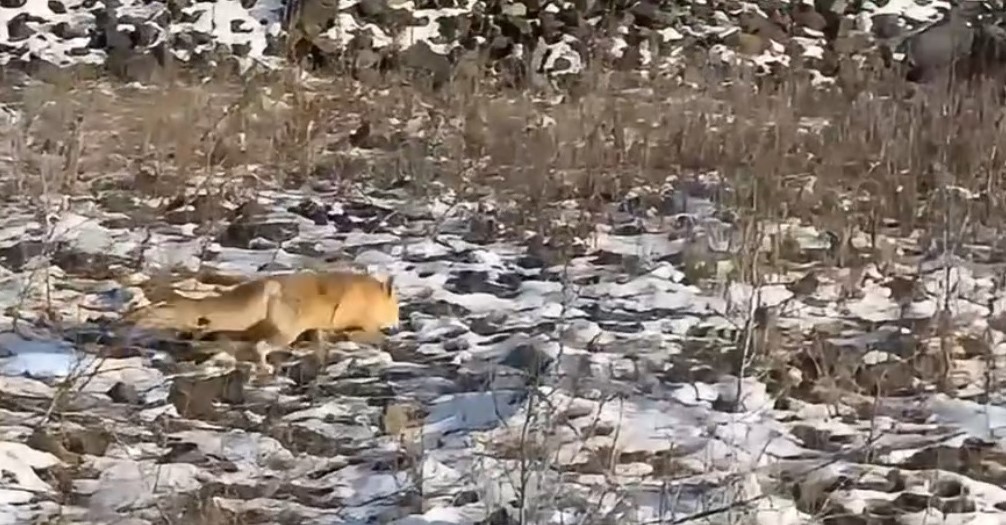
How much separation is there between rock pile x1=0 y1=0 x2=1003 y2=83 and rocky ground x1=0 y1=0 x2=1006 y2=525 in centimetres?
51

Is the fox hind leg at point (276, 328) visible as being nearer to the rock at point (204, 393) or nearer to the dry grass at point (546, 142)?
the rock at point (204, 393)

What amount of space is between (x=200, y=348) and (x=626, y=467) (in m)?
1.31

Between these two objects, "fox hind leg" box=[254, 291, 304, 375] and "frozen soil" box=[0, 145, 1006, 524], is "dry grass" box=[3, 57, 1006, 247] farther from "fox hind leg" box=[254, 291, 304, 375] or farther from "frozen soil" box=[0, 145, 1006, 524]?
"fox hind leg" box=[254, 291, 304, 375]

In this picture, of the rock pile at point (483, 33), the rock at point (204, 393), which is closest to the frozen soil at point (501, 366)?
the rock at point (204, 393)

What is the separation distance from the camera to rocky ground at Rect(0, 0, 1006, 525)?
3441mm

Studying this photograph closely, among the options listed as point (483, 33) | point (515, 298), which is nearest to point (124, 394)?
point (515, 298)

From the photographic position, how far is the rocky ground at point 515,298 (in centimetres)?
344

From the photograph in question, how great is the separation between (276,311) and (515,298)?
90 cm

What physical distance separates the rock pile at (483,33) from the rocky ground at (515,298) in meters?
0.51

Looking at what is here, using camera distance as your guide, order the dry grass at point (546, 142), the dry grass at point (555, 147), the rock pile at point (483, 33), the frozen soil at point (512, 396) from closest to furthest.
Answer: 1. the frozen soil at point (512, 396)
2. the dry grass at point (555, 147)
3. the dry grass at point (546, 142)
4. the rock pile at point (483, 33)

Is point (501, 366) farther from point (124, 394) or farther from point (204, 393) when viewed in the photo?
point (124, 394)

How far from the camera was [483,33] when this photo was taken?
993 cm

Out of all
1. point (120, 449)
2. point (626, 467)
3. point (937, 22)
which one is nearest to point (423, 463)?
point (626, 467)

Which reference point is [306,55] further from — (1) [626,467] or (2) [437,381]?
(1) [626,467]
